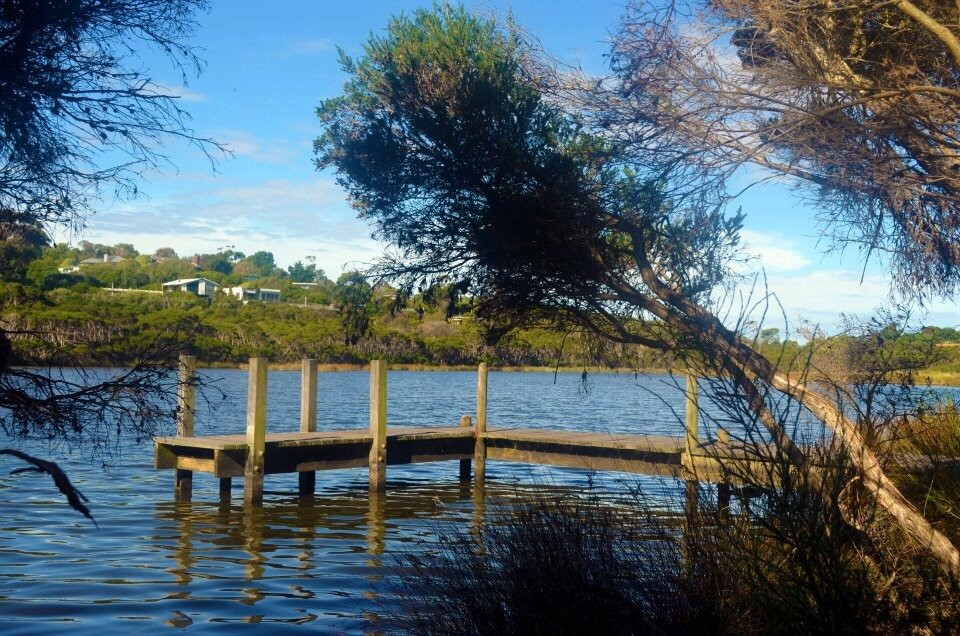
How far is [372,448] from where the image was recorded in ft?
55.7

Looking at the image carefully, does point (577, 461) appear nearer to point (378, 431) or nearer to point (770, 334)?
point (378, 431)

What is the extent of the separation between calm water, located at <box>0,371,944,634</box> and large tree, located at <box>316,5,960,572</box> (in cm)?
99

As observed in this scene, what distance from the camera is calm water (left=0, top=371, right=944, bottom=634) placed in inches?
360

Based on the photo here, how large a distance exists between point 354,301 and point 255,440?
687 centimetres

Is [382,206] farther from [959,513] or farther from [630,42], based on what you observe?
[959,513]

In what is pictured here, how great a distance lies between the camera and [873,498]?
6152 mm

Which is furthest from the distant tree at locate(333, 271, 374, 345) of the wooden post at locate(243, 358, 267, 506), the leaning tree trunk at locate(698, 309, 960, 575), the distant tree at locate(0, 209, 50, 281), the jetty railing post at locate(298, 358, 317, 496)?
the jetty railing post at locate(298, 358, 317, 496)

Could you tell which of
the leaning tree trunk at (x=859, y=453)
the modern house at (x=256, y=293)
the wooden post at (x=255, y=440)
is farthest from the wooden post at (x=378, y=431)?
the modern house at (x=256, y=293)

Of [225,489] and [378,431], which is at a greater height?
[378,431]

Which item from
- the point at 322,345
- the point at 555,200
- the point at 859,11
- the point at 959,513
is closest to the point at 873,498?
the point at 959,513

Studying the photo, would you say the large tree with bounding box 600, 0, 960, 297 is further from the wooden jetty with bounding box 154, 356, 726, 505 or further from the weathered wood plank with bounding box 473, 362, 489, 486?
the weathered wood plank with bounding box 473, 362, 489, 486

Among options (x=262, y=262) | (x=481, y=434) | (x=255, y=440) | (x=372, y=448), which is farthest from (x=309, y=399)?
(x=262, y=262)

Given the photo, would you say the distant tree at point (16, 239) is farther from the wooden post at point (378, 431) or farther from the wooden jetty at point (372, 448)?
the wooden post at point (378, 431)

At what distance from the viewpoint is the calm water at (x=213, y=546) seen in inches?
360
